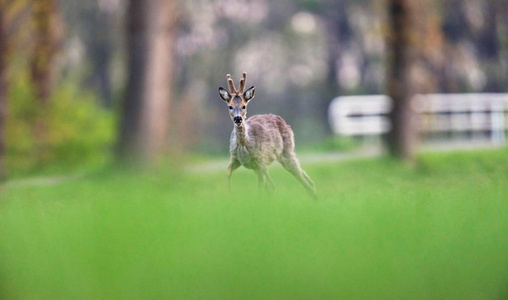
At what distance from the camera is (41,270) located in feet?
1.78

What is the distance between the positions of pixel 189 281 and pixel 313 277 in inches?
3.8

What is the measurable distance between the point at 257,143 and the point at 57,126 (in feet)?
16.4

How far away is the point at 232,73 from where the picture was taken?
1371 millimetres

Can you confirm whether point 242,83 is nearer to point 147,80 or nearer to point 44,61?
point 147,80

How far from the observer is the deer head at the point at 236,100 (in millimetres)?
578

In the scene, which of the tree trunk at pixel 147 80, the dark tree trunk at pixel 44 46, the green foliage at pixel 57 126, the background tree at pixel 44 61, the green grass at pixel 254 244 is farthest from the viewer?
the green foliage at pixel 57 126

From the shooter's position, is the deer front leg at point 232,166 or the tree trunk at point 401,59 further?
the tree trunk at point 401,59

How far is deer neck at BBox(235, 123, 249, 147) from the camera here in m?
0.58

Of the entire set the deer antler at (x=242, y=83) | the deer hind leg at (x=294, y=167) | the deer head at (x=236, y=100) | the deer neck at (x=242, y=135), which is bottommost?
the deer hind leg at (x=294, y=167)

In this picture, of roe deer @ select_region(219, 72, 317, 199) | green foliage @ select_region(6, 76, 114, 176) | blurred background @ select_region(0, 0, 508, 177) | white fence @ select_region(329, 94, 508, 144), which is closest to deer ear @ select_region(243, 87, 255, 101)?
roe deer @ select_region(219, 72, 317, 199)

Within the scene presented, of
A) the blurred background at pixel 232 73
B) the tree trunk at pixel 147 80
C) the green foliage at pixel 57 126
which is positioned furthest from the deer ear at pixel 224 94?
the green foliage at pixel 57 126

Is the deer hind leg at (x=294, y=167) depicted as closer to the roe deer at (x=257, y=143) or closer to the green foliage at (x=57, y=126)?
the roe deer at (x=257, y=143)

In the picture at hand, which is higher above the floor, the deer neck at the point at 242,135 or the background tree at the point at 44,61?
the background tree at the point at 44,61

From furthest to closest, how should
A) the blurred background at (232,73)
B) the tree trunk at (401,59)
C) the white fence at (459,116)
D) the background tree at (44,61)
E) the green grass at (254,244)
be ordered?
the background tree at (44,61)
the tree trunk at (401,59)
the blurred background at (232,73)
the white fence at (459,116)
the green grass at (254,244)
